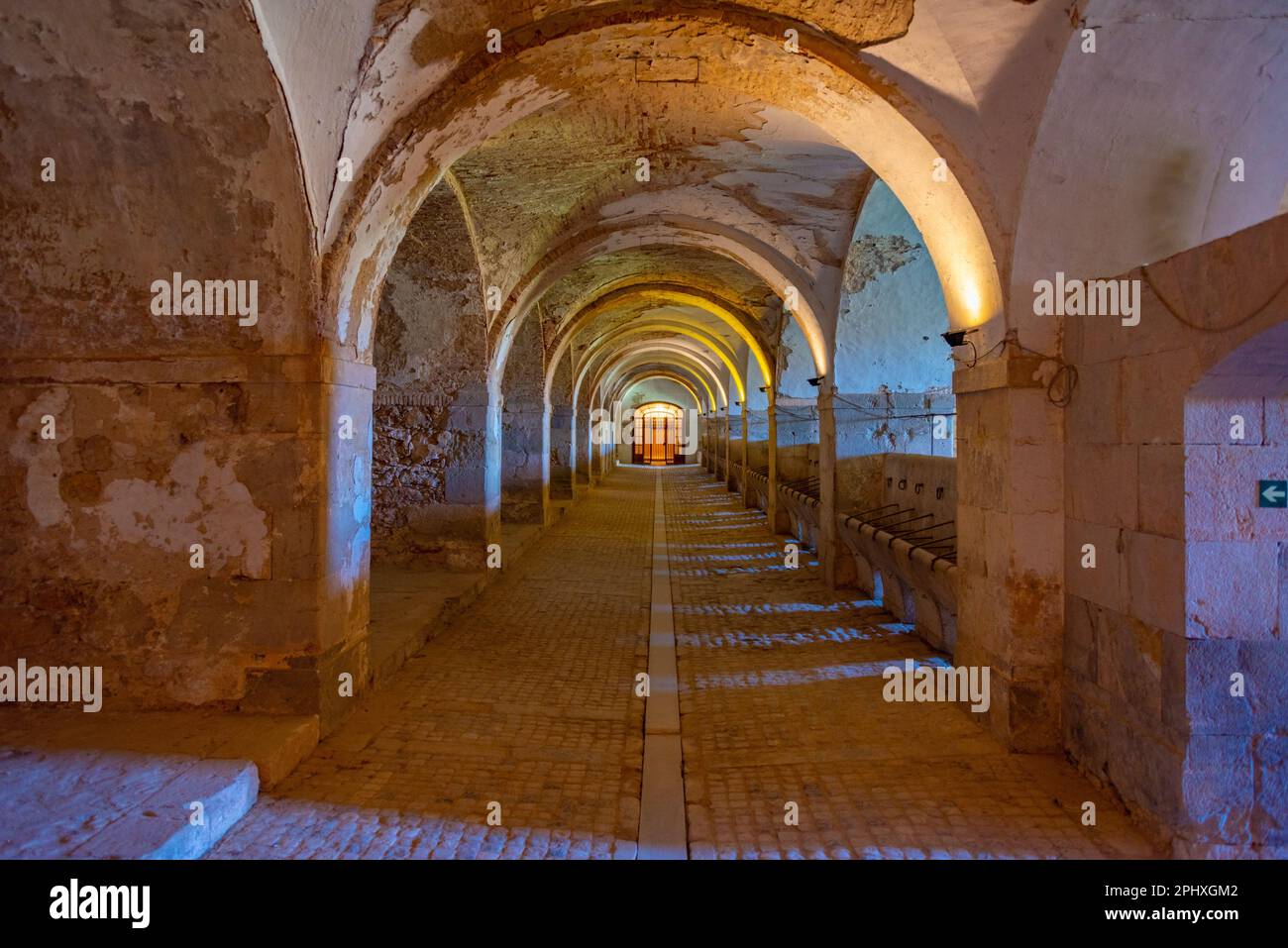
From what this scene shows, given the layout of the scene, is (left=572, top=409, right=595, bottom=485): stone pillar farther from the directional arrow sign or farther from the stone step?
the directional arrow sign

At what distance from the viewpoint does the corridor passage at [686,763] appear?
331cm

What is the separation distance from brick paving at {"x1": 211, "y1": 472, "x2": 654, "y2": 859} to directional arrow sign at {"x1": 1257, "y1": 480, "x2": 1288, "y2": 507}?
2.97 meters

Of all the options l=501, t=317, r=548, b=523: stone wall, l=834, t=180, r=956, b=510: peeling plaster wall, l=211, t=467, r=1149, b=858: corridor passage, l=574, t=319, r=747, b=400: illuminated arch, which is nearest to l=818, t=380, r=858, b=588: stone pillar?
l=834, t=180, r=956, b=510: peeling plaster wall

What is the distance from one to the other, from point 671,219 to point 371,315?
5.19 m

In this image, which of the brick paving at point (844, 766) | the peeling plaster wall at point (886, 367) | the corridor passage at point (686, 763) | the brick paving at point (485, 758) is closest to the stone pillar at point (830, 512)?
the peeling plaster wall at point (886, 367)

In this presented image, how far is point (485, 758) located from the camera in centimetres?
416

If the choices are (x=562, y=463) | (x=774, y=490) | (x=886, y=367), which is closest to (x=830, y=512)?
(x=886, y=367)

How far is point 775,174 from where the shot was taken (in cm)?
737

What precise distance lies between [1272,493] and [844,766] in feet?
7.62

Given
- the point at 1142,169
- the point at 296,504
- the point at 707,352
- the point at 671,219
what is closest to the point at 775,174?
the point at 671,219

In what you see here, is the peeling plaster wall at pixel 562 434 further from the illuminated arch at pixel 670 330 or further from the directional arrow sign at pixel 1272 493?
the directional arrow sign at pixel 1272 493

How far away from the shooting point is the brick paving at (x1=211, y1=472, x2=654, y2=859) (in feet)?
10.8

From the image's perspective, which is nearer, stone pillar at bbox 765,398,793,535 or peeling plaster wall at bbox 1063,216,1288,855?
peeling plaster wall at bbox 1063,216,1288,855

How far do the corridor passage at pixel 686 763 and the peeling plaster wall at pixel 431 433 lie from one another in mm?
1700
